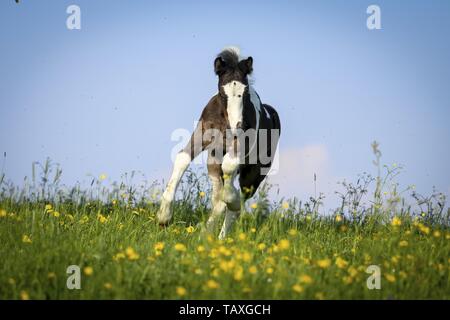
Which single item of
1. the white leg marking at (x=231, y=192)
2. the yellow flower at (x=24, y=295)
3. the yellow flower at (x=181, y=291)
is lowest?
the yellow flower at (x=24, y=295)

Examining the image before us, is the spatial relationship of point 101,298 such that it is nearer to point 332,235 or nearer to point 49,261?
point 49,261

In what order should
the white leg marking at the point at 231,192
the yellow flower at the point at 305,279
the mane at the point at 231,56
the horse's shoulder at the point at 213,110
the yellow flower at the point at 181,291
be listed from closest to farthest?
the yellow flower at the point at 181,291, the yellow flower at the point at 305,279, the white leg marking at the point at 231,192, the horse's shoulder at the point at 213,110, the mane at the point at 231,56

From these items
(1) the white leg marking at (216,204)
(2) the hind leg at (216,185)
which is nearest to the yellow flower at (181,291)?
(1) the white leg marking at (216,204)

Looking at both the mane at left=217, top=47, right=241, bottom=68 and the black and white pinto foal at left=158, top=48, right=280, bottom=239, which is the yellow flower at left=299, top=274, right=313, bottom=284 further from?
the mane at left=217, top=47, right=241, bottom=68

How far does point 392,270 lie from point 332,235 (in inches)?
102

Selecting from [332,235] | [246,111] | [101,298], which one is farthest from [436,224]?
[101,298]

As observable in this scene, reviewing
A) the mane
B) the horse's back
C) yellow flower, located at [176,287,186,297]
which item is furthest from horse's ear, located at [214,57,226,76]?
yellow flower, located at [176,287,186,297]

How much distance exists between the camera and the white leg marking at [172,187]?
7.08 meters

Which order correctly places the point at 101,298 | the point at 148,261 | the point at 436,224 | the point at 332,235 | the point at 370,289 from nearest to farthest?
1. the point at 101,298
2. the point at 370,289
3. the point at 148,261
4. the point at 332,235
5. the point at 436,224

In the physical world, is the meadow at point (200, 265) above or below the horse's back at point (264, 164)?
below

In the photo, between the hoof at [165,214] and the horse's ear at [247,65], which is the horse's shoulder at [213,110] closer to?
the horse's ear at [247,65]

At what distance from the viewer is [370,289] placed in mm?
4402

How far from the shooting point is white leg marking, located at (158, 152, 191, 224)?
23.2 feet

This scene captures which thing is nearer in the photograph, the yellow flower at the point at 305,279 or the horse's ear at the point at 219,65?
the yellow flower at the point at 305,279
